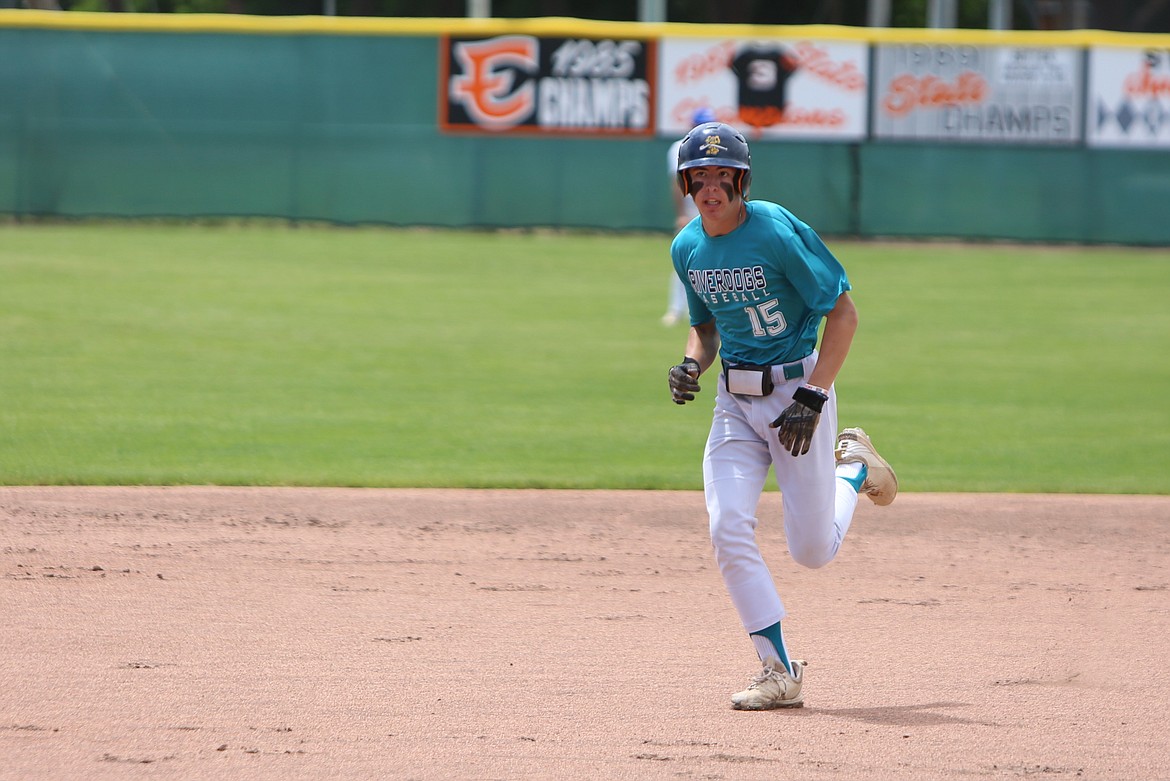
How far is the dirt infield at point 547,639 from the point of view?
432cm

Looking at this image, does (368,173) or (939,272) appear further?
(368,173)

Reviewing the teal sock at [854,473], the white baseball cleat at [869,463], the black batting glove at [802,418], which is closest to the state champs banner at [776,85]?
the white baseball cleat at [869,463]

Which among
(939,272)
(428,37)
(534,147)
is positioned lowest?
(939,272)

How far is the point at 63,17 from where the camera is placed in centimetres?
2203

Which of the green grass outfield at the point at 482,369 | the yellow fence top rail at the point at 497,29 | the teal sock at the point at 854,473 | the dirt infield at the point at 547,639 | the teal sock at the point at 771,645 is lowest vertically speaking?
the green grass outfield at the point at 482,369

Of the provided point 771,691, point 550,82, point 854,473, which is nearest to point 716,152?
point 854,473

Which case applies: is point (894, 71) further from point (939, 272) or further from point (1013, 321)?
point (1013, 321)

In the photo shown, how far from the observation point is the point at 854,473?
5605 millimetres

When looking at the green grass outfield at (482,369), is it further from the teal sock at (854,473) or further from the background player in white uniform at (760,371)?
the background player in white uniform at (760,371)

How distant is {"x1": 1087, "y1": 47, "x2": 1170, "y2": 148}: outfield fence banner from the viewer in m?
22.1

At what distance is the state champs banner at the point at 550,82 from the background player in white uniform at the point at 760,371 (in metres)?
17.7

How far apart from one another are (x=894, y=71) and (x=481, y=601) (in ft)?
58.7

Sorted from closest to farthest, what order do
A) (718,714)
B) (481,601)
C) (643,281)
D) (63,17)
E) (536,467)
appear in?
1. (718,714)
2. (481,601)
3. (536,467)
4. (643,281)
5. (63,17)

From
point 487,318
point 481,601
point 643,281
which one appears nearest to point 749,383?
point 481,601
